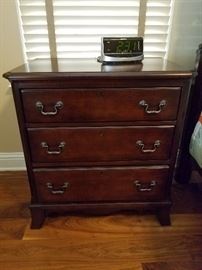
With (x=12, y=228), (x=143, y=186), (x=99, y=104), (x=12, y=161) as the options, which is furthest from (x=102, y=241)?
(x=12, y=161)

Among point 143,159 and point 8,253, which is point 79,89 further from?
point 8,253

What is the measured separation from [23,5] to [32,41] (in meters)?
0.20

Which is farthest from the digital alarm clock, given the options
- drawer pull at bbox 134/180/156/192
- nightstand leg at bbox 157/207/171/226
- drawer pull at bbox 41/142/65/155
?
nightstand leg at bbox 157/207/171/226

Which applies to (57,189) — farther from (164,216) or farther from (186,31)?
(186,31)

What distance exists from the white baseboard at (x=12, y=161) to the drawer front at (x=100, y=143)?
702 millimetres

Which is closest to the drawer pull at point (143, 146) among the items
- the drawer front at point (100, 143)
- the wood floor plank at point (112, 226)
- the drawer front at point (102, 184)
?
the drawer front at point (100, 143)

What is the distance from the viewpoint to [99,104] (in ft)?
3.51

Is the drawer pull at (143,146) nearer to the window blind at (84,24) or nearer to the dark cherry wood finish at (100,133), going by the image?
the dark cherry wood finish at (100,133)

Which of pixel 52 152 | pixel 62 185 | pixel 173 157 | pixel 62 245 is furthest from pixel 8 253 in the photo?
pixel 173 157

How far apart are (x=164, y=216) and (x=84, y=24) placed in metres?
1.22

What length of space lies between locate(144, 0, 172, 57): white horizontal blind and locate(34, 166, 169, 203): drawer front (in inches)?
31.3

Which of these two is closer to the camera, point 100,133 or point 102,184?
point 100,133

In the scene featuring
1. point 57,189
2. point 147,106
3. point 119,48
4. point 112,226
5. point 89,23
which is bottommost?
point 112,226

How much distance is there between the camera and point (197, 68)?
140 centimetres
